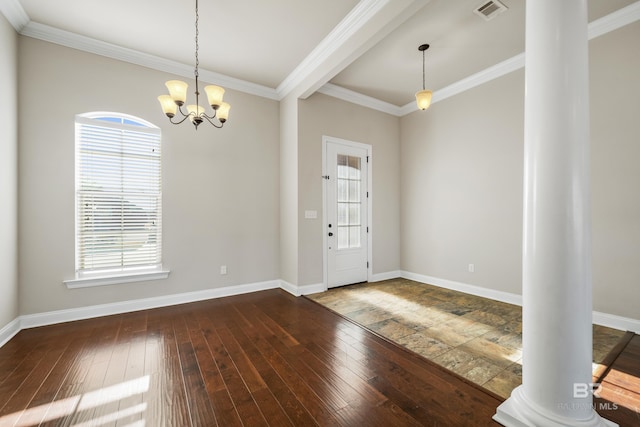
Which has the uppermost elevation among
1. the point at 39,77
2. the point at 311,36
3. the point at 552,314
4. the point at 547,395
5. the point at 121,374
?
the point at 311,36

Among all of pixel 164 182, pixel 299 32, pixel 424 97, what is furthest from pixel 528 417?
pixel 164 182

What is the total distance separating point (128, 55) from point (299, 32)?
89.1 inches

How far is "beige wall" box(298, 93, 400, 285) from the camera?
442 cm

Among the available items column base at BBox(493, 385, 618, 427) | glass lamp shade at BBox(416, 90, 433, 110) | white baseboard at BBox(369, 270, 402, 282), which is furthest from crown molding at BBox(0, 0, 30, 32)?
white baseboard at BBox(369, 270, 402, 282)

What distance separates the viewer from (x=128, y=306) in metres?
3.60

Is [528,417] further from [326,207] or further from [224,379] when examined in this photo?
[326,207]

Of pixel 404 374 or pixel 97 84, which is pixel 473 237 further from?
pixel 97 84

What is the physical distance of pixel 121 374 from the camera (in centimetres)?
224

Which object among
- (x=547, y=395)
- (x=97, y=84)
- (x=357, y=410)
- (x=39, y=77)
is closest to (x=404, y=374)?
(x=357, y=410)

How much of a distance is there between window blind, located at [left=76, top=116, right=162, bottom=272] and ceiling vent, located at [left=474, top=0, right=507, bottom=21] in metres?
4.13

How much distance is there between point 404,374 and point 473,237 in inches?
118

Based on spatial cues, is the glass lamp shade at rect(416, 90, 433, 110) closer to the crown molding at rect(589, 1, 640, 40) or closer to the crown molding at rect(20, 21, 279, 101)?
the crown molding at rect(589, 1, 640, 40)

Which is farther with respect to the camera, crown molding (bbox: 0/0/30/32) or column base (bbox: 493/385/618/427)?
crown molding (bbox: 0/0/30/32)

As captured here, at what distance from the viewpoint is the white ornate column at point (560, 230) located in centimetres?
154
